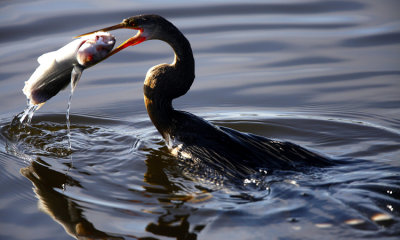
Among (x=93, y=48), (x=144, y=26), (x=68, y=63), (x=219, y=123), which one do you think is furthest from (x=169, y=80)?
(x=219, y=123)

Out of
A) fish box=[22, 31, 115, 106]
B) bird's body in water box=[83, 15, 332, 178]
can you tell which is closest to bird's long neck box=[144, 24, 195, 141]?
bird's body in water box=[83, 15, 332, 178]

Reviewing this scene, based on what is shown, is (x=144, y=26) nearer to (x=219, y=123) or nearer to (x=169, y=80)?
(x=169, y=80)

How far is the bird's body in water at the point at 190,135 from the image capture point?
4.99 metres

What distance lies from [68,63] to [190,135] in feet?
4.05

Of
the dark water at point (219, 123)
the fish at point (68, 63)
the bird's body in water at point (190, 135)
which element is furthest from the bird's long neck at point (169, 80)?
the fish at point (68, 63)

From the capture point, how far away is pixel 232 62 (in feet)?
26.5

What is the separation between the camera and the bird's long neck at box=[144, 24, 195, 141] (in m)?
5.23

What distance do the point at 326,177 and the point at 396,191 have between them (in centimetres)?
57

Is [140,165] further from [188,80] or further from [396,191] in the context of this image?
[396,191]

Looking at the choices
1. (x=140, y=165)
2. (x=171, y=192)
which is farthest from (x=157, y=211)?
(x=140, y=165)

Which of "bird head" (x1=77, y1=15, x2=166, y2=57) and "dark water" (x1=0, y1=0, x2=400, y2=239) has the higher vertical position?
"bird head" (x1=77, y1=15, x2=166, y2=57)

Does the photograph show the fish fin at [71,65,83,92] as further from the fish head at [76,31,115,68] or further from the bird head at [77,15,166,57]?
the bird head at [77,15,166,57]

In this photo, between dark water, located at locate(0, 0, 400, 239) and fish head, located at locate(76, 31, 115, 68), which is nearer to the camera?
dark water, located at locate(0, 0, 400, 239)

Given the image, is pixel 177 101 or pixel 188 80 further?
pixel 177 101
